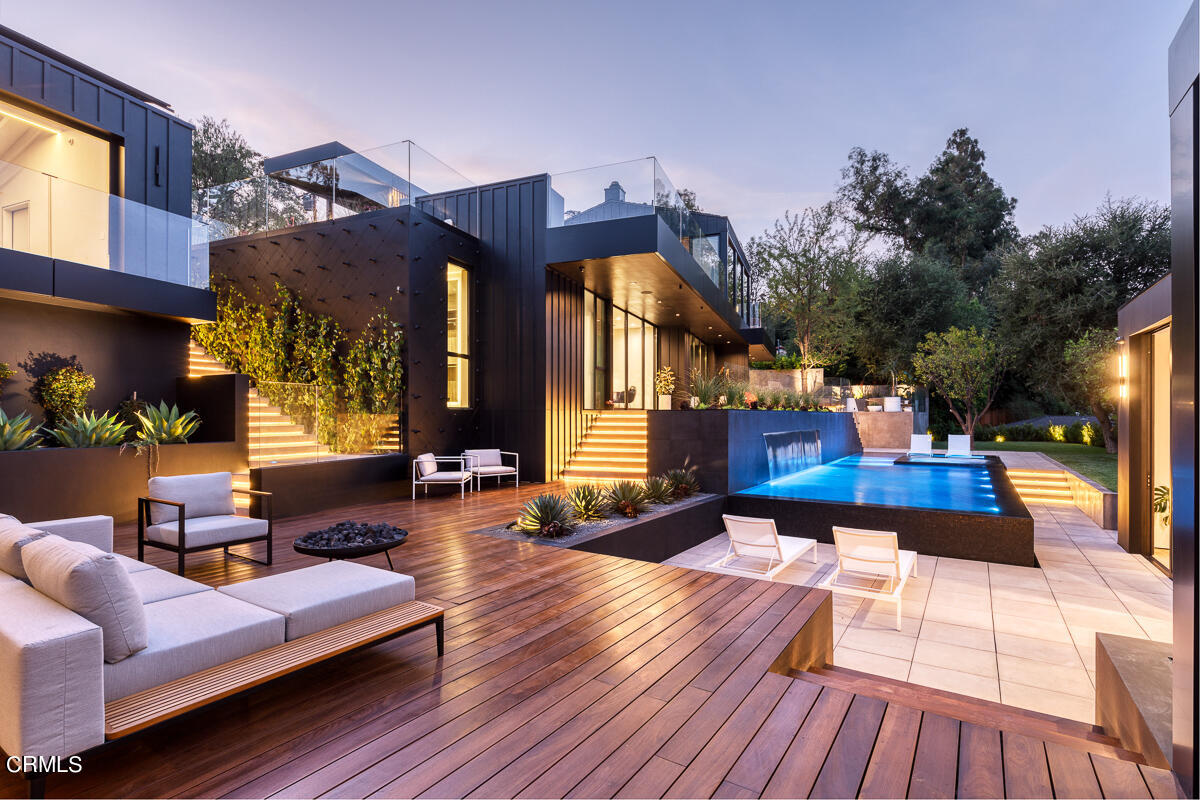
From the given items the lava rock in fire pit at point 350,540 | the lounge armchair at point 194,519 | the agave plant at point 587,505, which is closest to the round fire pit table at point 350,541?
the lava rock in fire pit at point 350,540

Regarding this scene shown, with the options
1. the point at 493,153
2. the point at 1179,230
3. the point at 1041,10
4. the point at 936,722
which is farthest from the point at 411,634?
the point at 1041,10

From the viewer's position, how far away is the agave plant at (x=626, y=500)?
6.57 m

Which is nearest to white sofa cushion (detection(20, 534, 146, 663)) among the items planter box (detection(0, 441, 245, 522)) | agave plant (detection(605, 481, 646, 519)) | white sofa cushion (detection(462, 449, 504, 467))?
agave plant (detection(605, 481, 646, 519))

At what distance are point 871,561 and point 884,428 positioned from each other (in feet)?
52.4

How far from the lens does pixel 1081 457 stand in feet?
50.8

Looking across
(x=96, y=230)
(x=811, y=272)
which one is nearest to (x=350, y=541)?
(x=96, y=230)

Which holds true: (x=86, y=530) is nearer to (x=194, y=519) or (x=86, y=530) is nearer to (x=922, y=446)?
(x=194, y=519)

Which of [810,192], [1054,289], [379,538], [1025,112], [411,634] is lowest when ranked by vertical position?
[411,634]

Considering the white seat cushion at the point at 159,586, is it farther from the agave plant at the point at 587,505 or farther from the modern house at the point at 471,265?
the modern house at the point at 471,265

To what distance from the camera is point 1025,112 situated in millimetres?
25562

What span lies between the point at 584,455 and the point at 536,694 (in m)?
8.73

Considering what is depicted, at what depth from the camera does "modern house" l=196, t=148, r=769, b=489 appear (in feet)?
30.2

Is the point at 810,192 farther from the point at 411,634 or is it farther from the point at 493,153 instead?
the point at 411,634

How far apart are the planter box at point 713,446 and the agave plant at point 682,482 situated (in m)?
0.16
